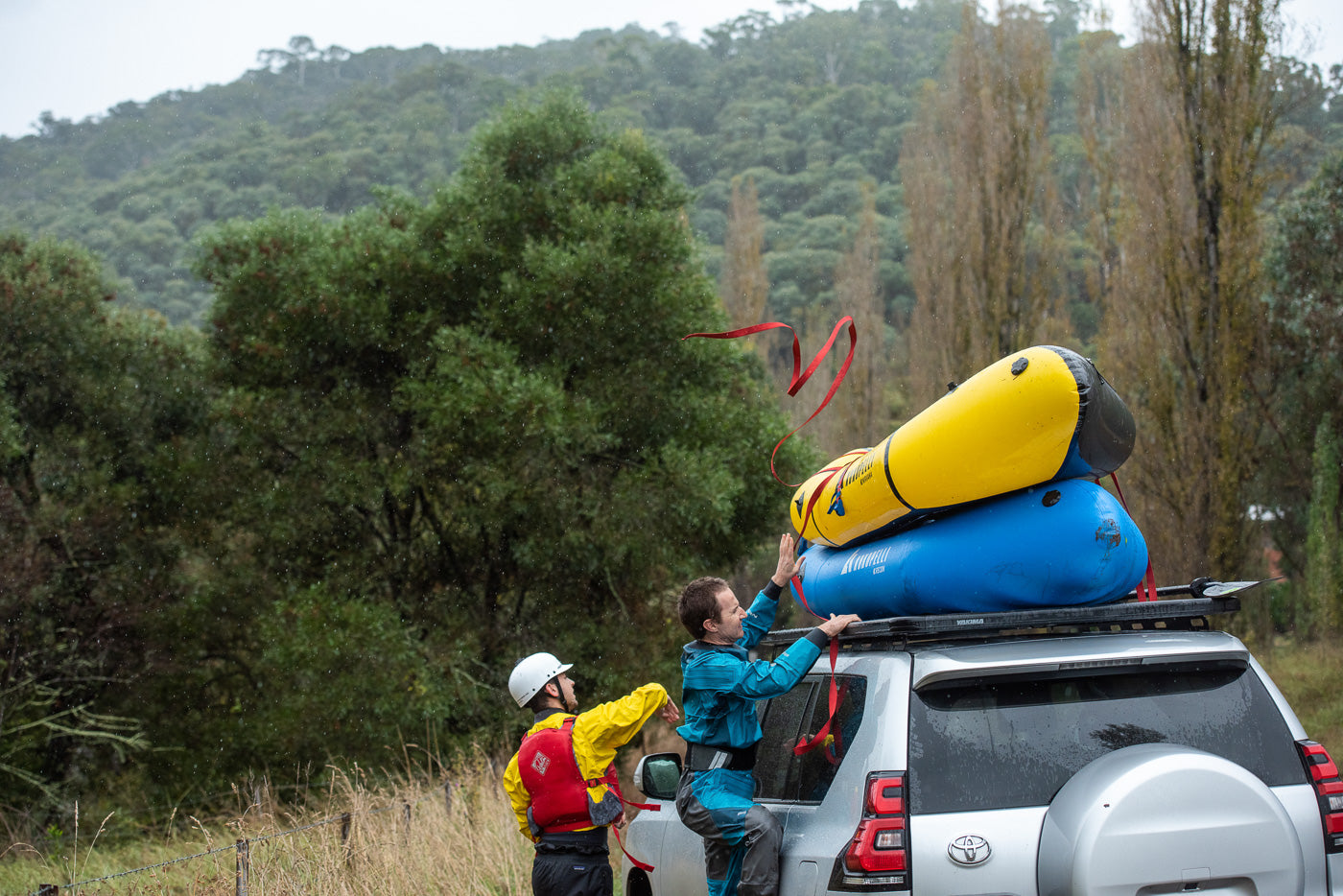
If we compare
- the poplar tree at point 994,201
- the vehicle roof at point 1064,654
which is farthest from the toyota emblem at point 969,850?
the poplar tree at point 994,201

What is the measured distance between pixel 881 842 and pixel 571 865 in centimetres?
214

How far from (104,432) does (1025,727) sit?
15212 millimetres

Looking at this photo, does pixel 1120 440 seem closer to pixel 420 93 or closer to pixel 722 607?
pixel 722 607

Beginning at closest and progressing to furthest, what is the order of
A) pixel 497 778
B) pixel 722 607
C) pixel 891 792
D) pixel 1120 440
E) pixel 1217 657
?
pixel 891 792 → pixel 1217 657 → pixel 1120 440 → pixel 722 607 → pixel 497 778

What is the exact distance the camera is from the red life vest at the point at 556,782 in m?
5.17

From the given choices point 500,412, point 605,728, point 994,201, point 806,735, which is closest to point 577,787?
point 605,728

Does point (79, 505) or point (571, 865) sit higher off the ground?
point (571, 865)

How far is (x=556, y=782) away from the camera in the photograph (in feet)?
17.0

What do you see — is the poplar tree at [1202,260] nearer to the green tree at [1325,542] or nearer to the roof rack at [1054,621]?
the green tree at [1325,542]

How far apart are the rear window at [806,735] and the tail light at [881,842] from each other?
0.31 m

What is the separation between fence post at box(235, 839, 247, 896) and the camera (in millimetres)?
6281

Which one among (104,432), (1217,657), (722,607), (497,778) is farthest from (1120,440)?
(104,432)

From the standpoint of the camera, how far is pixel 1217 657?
3.73 metres

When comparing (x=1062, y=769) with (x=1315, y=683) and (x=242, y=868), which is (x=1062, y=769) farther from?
(x=1315, y=683)
